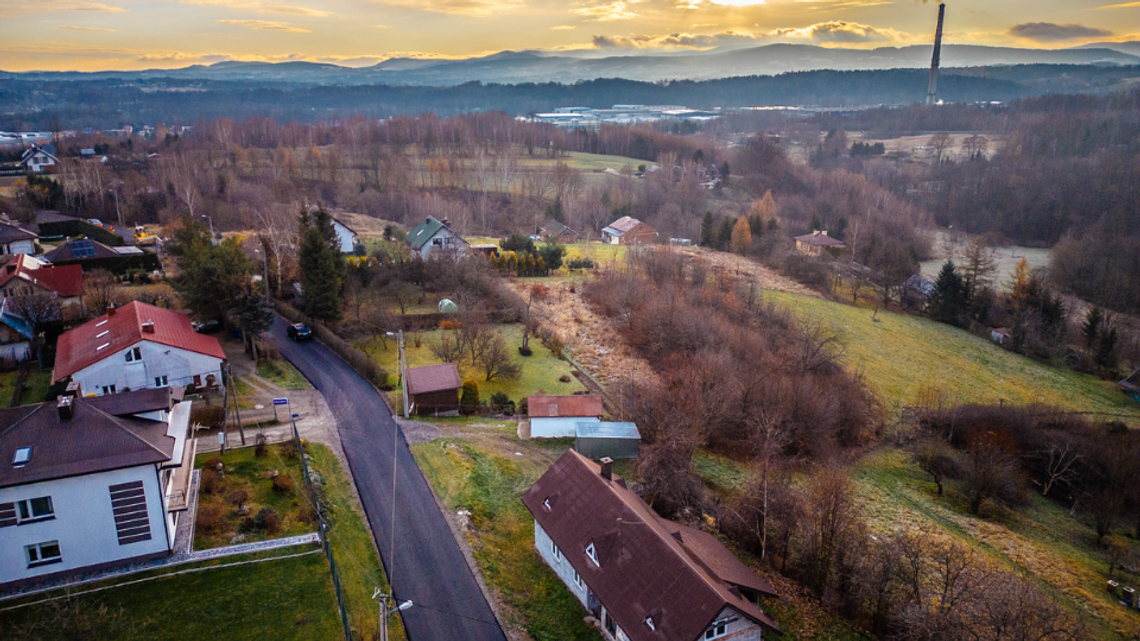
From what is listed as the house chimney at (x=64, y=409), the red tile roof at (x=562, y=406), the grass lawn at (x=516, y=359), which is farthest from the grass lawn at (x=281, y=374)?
A: the house chimney at (x=64, y=409)

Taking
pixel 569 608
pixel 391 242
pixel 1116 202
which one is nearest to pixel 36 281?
pixel 391 242

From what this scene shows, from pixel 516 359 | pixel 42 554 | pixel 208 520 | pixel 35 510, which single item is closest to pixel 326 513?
pixel 208 520

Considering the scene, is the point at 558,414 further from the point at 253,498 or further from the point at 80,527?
the point at 80,527

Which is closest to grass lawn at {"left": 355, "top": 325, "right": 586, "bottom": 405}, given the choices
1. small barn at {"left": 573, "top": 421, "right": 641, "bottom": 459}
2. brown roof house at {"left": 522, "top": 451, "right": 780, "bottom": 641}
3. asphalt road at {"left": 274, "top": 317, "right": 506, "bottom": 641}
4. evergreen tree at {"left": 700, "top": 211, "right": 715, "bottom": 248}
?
asphalt road at {"left": 274, "top": 317, "right": 506, "bottom": 641}

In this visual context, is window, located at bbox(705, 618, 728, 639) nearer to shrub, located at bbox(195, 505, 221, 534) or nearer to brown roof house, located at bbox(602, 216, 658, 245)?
shrub, located at bbox(195, 505, 221, 534)

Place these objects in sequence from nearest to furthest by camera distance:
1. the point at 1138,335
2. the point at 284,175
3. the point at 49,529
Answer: the point at 49,529 → the point at 1138,335 → the point at 284,175

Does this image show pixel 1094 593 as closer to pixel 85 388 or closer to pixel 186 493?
pixel 186 493

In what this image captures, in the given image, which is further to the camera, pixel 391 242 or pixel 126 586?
pixel 391 242
